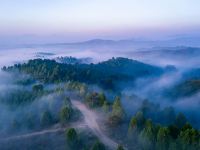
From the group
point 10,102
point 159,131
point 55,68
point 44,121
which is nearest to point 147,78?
point 55,68

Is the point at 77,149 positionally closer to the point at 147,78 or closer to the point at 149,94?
the point at 149,94

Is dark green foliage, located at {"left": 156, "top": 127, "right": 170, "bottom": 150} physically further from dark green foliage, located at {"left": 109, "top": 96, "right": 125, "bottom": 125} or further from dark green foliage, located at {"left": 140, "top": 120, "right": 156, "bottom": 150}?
dark green foliage, located at {"left": 109, "top": 96, "right": 125, "bottom": 125}

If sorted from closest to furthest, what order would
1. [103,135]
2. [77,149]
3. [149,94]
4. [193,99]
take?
[77,149] < [103,135] < [193,99] < [149,94]

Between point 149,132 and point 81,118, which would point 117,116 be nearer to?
point 81,118

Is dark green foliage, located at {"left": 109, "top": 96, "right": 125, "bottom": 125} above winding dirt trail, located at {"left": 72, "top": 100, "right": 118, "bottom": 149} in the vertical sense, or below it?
above

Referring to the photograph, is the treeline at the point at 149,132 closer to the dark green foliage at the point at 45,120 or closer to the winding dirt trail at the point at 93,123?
the winding dirt trail at the point at 93,123

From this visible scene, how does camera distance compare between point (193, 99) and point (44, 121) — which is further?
point (193, 99)

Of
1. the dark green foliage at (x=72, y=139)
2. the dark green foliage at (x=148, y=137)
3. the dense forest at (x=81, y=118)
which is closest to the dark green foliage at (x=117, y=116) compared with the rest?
the dense forest at (x=81, y=118)

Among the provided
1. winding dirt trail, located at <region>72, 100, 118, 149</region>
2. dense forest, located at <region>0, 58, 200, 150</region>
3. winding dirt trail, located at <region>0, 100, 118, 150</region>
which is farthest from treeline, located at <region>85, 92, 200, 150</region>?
winding dirt trail, located at <region>0, 100, 118, 150</region>

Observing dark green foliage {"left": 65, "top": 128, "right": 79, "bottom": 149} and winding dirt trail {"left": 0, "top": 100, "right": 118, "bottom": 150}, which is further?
winding dirt trail {"left": 0, "top": 100, "right": 118, "bottom": 150}
